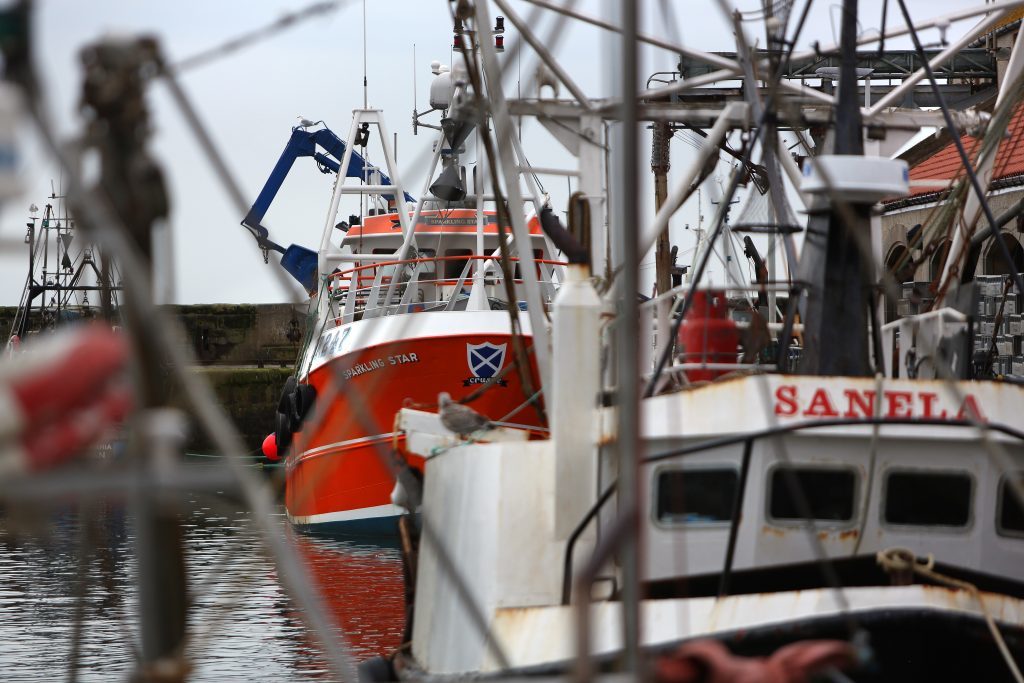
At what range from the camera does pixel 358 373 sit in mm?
20516

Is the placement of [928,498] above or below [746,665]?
above

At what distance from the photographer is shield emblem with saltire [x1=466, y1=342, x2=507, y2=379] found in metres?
19.8

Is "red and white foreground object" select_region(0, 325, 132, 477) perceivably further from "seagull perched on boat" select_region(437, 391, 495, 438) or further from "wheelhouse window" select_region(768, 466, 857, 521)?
"seagull perched on boat" select_region(437, 391, 495, 438)

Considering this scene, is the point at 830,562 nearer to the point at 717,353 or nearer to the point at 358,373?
the point at 717,353

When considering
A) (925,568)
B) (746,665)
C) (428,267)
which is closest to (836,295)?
(925,568)

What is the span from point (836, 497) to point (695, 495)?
76cm

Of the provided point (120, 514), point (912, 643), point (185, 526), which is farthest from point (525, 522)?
point (120, 514)

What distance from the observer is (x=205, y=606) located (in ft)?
52.9

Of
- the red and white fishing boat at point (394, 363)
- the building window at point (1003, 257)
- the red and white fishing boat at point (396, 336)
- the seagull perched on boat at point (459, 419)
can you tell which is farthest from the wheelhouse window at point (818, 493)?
the building window at point (1003, 257)

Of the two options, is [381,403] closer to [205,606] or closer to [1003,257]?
[205,606]

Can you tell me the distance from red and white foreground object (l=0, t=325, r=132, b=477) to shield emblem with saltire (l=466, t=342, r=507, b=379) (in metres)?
15.8

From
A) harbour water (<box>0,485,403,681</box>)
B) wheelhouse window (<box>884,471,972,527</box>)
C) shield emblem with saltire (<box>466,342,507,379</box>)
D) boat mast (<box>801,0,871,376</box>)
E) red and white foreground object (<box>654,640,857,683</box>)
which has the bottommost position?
harbour water (<box>0,485,403,681</box>)

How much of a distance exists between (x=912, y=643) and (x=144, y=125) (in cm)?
492

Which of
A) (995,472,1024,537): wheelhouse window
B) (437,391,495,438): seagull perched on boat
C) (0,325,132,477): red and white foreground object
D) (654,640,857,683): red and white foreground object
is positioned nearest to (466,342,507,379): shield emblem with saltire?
(437,391,495,438): seagull perched on boat
